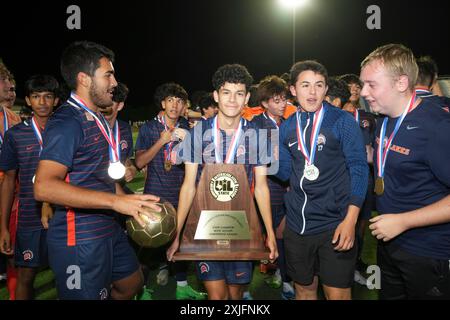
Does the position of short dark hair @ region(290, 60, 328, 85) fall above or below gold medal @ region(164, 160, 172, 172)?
above

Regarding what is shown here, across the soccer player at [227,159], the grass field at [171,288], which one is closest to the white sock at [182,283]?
the grass field at [171,288]

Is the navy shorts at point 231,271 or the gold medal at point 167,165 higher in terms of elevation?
the gold medal at point 167,165

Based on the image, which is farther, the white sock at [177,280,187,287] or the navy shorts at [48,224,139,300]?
the white sock at [177,280,187,287]

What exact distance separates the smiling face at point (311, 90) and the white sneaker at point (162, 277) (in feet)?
10.3

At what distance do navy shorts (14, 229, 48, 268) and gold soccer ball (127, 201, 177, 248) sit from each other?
1679 millimetres

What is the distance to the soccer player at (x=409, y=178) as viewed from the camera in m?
2.31

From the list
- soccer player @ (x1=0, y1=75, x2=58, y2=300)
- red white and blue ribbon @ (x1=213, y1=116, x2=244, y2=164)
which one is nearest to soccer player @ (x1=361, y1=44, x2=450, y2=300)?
red white and blue ribbon @ (x1=213, y1=116, x2=244, y2=164)

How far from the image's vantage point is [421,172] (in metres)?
2.45

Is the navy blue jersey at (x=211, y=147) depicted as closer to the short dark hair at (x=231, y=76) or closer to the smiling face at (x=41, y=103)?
the short dark hair at (x=231, y=76)

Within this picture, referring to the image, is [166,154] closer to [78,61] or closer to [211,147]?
[211,147]

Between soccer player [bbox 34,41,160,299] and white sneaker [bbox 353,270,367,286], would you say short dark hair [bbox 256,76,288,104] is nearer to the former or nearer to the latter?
soccer player [bbox 34,41,160,299]

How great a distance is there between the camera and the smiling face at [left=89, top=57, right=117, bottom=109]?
292 cm

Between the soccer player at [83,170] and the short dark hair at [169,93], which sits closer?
the soccer player at [83,170]
